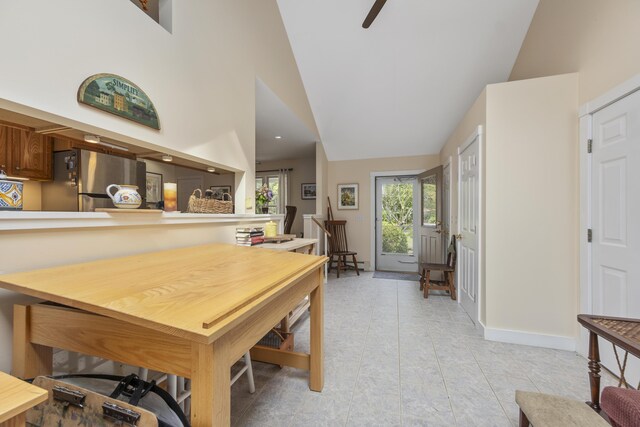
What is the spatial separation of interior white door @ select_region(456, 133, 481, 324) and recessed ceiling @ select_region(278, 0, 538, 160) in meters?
1.13

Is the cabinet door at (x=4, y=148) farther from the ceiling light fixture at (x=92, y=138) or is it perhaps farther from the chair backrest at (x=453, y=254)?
the chair backrest at (x=453, y=254)

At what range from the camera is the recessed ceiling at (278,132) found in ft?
10.6

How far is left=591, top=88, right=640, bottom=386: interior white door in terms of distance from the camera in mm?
1688

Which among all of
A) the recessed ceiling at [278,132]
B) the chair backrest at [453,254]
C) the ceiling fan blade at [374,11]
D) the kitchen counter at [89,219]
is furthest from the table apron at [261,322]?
the chair backrest at [453,254]

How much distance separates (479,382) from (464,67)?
354cm

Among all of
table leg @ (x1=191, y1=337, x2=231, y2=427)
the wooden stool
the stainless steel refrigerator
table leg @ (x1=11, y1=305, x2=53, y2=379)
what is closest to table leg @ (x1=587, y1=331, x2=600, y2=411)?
the wooden stool

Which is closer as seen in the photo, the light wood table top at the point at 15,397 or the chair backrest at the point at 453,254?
the light wood table top at the point at 15,397

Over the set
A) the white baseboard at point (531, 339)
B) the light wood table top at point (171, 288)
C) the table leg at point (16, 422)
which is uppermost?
the light wood table top at point (171, 288)

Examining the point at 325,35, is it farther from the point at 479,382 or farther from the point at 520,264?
the point at 479,382

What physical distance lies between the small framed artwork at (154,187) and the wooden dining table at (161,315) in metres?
3.15

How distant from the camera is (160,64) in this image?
66.6 inches

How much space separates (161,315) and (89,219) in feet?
3.18

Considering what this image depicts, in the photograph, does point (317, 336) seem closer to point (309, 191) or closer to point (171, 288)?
point (171, 288)

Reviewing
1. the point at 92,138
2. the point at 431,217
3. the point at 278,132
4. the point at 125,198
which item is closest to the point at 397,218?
the point at 431,217
